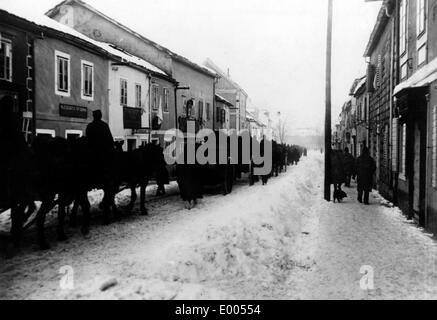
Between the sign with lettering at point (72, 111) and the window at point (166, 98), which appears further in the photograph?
the window at point (166, 98)

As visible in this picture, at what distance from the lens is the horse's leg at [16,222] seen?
6.41 metres

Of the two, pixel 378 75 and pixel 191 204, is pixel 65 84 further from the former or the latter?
pixel 378 75

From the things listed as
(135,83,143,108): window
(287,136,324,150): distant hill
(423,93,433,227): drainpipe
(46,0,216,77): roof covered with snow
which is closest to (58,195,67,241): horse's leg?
(423,93,433,227): drainpipe

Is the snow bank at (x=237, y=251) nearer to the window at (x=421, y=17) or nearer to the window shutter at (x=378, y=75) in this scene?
the window at (x=421, y=17)

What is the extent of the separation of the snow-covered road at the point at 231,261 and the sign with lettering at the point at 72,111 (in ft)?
24.4

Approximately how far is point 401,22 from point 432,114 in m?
5.28

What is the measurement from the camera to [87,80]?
56.3 feet

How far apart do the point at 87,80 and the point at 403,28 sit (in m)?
11.6

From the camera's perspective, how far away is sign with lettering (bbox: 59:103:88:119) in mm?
15177

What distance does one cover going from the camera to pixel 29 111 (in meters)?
13.5

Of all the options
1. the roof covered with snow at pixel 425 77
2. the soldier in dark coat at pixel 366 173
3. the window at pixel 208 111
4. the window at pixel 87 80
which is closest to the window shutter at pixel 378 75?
the soldier in dark coat at pixel 366 173

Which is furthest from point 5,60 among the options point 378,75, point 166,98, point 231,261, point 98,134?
point 378,75

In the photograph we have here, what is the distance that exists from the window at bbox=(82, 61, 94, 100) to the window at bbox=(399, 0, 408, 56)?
1139 centimetres

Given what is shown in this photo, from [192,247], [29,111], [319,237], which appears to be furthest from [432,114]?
[29,111]
